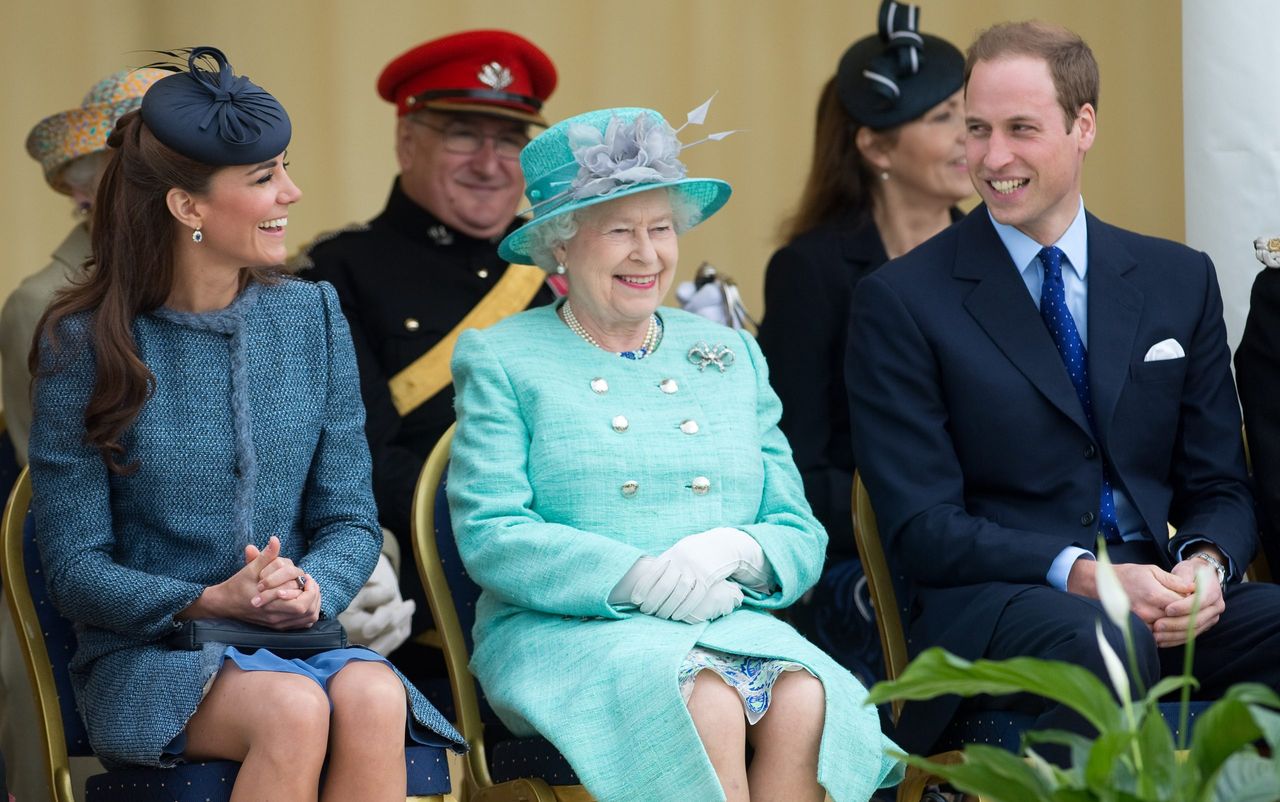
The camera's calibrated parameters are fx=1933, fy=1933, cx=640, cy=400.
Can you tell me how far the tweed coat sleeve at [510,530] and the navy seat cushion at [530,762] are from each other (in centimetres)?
23

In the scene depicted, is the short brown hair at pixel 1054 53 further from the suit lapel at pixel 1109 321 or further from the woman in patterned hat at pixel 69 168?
the woman in patterned hat at pixel 69 168

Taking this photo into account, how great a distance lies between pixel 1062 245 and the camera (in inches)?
147

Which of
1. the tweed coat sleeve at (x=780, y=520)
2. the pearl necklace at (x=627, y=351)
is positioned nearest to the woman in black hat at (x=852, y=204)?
the tweed coat sleeve at (x=780, y=520)

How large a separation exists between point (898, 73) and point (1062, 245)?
1312 millimetres

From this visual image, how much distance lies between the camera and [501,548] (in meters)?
3.29

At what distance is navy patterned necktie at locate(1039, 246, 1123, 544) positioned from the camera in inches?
139

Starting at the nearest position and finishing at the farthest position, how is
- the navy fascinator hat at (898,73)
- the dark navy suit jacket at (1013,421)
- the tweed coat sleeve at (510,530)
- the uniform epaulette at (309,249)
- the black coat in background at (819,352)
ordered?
the tweed coat sleeve at (510,530), the dark navy suit jacket at (1013,421), the black coat in background at (819,352), the uniform epaulette at (309,249), the navy fascinator hat at (898,73)

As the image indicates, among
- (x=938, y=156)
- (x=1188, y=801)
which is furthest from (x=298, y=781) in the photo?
(x=938, y=156)

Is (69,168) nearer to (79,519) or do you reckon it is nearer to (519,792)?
(79,519)

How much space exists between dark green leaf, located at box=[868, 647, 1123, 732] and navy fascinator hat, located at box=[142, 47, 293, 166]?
1.69 m

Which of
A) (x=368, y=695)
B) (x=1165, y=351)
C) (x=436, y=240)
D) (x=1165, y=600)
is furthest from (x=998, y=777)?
(x=436, y=240)

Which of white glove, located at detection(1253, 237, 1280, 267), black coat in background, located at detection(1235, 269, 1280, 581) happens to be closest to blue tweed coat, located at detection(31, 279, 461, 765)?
black coat in background, located at detection(1235, 269, 1280, 581)

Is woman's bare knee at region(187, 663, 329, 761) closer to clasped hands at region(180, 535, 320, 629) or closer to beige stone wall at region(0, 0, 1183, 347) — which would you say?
clasped hands at region(180, 535, 320, 629)

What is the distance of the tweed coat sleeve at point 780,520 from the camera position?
3.44m
